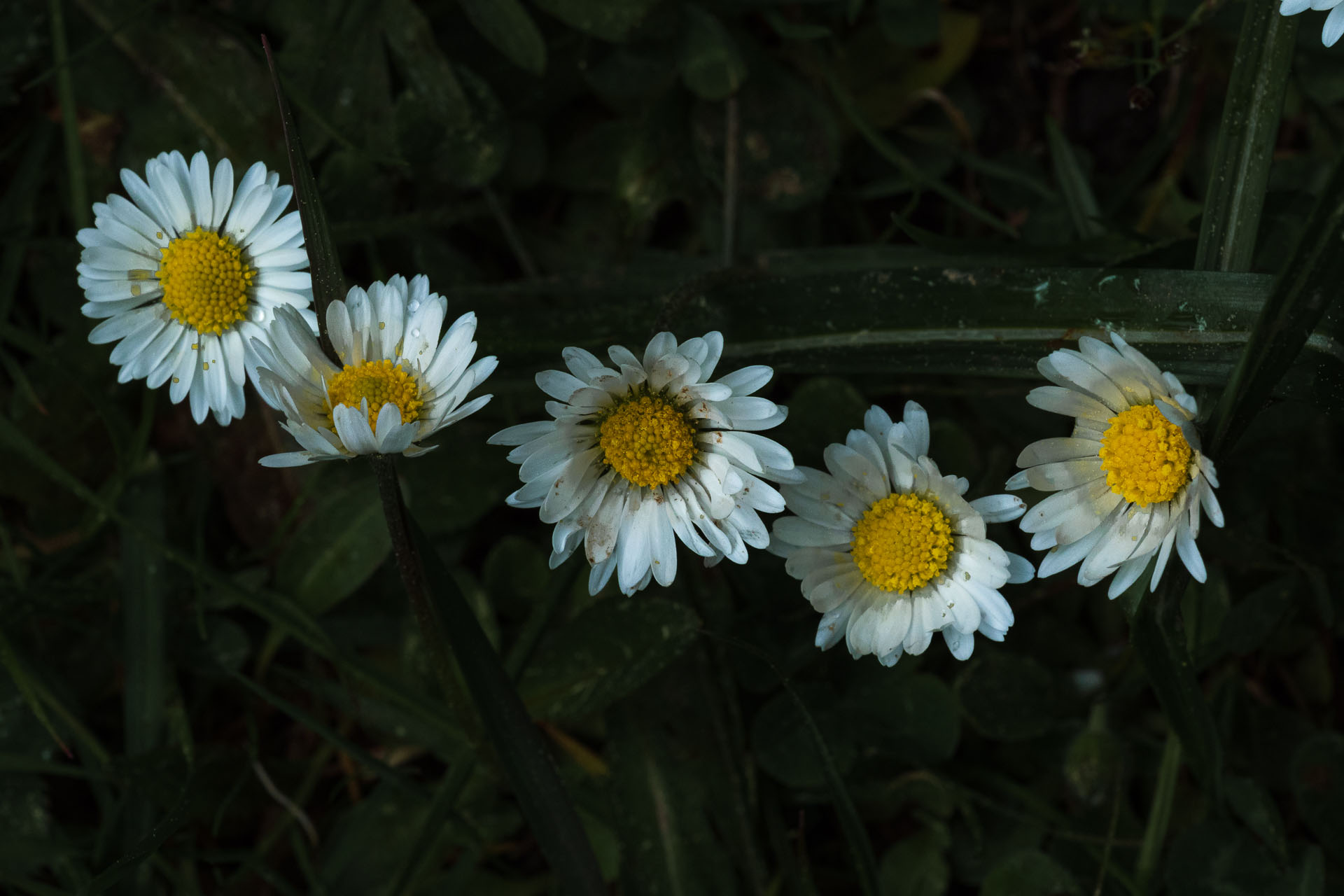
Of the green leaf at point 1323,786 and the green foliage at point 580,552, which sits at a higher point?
the green foliage at point 580,552

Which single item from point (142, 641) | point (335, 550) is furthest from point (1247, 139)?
point (142, 641)

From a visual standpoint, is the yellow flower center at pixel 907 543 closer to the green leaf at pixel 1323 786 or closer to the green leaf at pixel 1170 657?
the green leaf at pixel 1170 657

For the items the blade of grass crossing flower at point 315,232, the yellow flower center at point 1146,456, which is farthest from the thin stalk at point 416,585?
the yellow flower center at point 1146,456

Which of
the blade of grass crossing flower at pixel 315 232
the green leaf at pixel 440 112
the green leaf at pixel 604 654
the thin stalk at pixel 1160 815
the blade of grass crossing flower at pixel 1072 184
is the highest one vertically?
the green leaf at pixel 440 112

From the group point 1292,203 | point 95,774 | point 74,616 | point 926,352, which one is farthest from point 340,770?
point 1292,203

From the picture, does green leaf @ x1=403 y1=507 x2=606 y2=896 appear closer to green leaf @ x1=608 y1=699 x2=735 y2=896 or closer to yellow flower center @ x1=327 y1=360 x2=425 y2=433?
yellow flower center @ x1=327 y1=360 x2=425 y2=433

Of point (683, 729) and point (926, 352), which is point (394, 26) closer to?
point (926, 352)

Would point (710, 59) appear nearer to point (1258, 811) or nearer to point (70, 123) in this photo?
point (70, 123)
